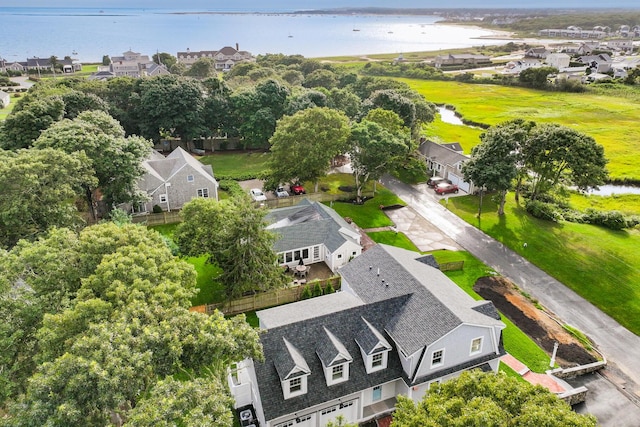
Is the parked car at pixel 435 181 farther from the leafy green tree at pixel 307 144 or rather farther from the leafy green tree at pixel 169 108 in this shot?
the leafy green tree at pixel 169 108

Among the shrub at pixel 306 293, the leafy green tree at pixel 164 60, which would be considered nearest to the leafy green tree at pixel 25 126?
the shrub at pixel 306 293

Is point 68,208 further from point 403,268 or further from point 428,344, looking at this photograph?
point 428,344

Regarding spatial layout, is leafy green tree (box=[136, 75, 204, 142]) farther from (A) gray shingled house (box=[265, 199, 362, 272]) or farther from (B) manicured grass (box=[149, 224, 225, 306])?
(B) manicured grass (box=[149, 224, 225, 306])

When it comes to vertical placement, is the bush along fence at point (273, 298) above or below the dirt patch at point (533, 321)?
above

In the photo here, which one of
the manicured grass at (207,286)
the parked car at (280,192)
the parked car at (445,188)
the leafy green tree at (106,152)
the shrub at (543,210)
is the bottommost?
the manicured grass at (207,286)

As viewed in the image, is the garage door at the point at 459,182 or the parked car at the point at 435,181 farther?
the parked car at the point at 435,181

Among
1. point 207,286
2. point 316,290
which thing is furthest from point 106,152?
point 316,290
